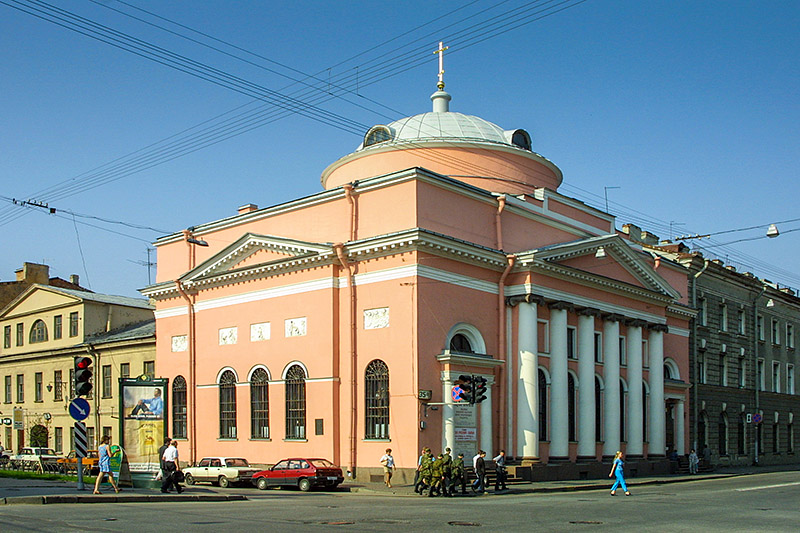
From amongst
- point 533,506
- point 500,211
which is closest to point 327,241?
point 500,211

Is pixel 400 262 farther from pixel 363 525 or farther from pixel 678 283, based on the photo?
pixel 678 283

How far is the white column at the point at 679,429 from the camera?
135ft

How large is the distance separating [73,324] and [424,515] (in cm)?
3595

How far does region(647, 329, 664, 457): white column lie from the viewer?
127ft

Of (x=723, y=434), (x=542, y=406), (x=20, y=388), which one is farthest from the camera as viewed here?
(x=20, y=388)

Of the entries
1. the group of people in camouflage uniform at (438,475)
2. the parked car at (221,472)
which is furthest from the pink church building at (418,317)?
the group of people in camouflage uniform at (438,475)

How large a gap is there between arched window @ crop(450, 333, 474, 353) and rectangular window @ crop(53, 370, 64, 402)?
26593 mm

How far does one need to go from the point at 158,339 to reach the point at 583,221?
19097mm

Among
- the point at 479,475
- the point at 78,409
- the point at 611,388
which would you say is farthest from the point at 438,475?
the point at 611,388

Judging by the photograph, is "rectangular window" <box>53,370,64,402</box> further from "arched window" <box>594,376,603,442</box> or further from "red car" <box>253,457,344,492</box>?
"arched window" <box>594,376,603,442</box>

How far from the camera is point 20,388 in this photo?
167ft

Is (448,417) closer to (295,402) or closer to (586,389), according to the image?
(295,402)

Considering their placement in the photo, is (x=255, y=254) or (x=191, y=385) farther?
(x=191, y=385)

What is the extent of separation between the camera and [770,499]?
23016 mm
